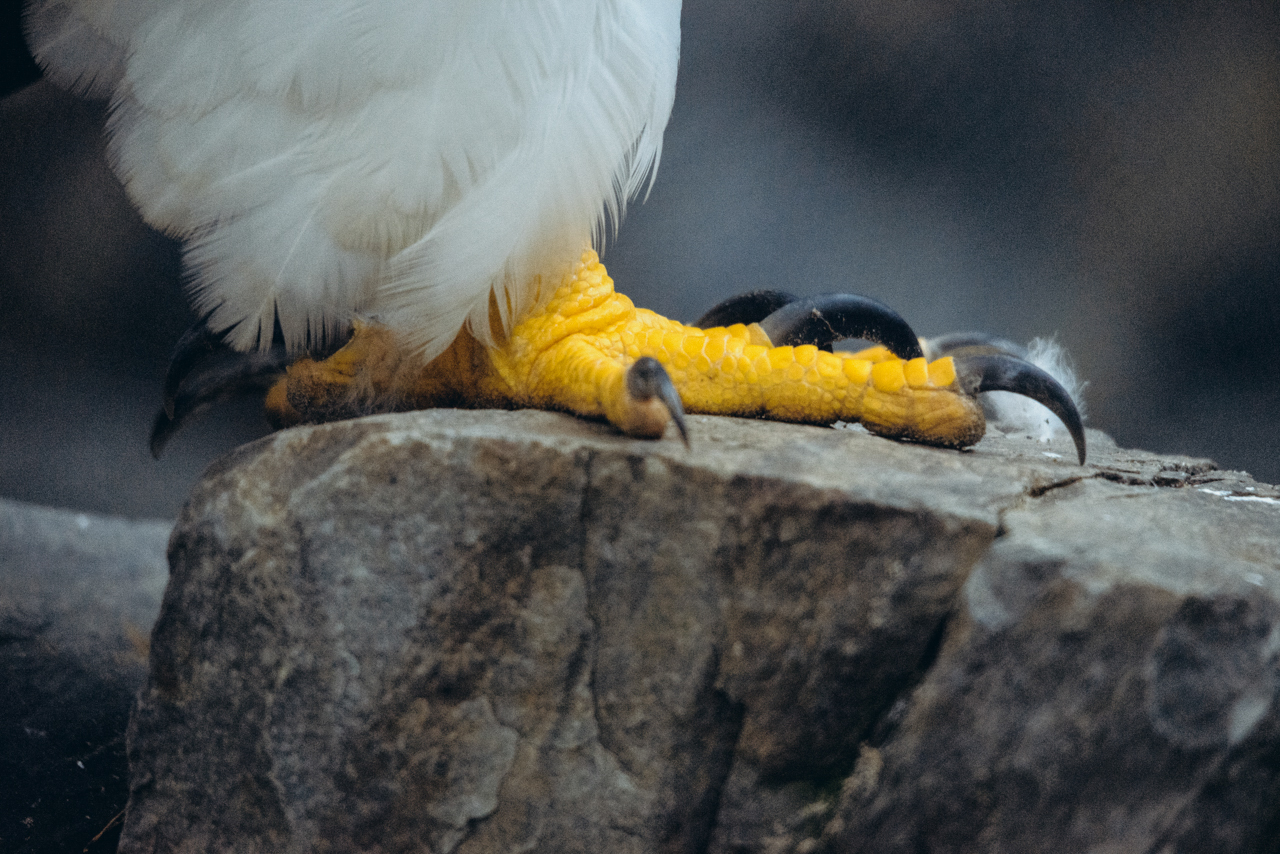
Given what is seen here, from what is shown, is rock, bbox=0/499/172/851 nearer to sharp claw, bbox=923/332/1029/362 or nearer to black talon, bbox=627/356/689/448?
black talon, bbox=627/356/689/448

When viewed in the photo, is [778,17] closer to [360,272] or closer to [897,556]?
[360,272]

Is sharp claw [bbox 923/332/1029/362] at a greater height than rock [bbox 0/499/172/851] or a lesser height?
greater

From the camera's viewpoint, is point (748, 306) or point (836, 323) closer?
point (836, 323)

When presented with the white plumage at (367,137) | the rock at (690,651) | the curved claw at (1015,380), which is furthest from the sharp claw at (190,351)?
the curved claw at (1015,380)

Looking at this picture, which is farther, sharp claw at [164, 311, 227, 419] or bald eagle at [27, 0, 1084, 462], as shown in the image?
sharp claw at [164, 311, 227, 419]

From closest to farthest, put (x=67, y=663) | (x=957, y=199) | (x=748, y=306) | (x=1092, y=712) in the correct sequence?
(x=1092, y=712) < (x=748, y=306) < (x=67, y=663) < (x=957, y=199)

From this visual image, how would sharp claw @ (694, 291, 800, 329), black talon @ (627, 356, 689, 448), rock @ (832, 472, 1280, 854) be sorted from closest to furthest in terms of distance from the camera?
rock @ (832, 472, 1280, 854), black talon @ (627, 356, 689, 448), sharp claw @ (694, 291, 800, 329)

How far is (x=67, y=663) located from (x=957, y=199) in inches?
71.6

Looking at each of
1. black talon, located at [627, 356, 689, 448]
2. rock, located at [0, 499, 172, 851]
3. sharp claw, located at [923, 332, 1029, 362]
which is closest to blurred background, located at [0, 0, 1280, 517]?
rock, located at [0, 499, 172, 851]

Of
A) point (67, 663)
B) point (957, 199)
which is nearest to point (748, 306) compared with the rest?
point (957, 199)

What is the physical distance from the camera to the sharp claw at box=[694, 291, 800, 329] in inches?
39.6

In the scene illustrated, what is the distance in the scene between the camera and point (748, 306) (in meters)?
1.01

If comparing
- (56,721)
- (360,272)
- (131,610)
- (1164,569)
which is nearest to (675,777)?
(1164,569)

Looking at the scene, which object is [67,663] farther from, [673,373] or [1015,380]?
[1015,380]
